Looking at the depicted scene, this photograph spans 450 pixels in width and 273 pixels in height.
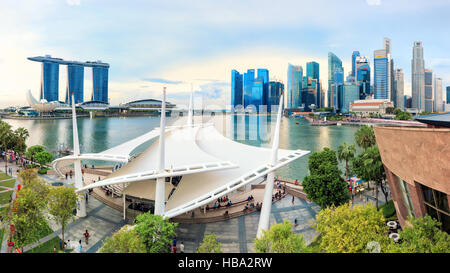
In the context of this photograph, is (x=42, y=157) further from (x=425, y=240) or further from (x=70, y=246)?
(x=425, y=240)

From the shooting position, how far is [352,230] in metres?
12.0

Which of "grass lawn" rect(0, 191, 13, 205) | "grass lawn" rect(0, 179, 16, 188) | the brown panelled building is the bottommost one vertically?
"grass lawn" rect(0, 191, 13, 205)

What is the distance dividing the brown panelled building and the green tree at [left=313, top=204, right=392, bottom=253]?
7.58 ft

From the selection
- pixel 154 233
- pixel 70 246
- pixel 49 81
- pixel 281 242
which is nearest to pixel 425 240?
pixel 281 242

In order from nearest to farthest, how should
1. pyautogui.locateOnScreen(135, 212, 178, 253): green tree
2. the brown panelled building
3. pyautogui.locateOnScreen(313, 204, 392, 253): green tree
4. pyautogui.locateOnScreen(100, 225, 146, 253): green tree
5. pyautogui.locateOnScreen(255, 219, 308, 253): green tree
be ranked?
pyautogui.locateOnScreen(255, 219, 308, 253): green tree < pyautogui.locateOnScreen(100, 225, 146, 253): green tree < the brown panelled building < pyautogui.locateOnScreen(313, 204, 392, 253): green tree < pyautogui.locateOnScreen(135, 212, 178, 253): green tree

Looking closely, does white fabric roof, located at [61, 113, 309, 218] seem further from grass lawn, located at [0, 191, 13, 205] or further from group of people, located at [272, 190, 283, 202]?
grass lawn, located at [0, 191, 13, 205]

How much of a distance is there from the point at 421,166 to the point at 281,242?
7.49 meters

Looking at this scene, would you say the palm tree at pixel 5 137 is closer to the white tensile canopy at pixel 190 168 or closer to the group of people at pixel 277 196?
the white tensile canopy at pixel 190 168

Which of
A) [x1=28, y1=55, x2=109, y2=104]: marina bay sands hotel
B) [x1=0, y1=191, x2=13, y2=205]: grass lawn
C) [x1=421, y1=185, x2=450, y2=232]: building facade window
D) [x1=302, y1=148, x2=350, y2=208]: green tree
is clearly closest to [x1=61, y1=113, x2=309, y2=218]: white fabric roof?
[x1=302, y1=148, x2=350, y2=208]: green tree

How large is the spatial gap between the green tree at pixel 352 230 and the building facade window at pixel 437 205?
90.8 inches

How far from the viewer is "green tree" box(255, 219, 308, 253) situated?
10.6 m

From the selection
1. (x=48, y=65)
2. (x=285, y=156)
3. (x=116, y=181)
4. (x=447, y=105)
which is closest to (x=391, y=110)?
(x=447, y=105)

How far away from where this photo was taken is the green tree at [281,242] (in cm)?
1061
